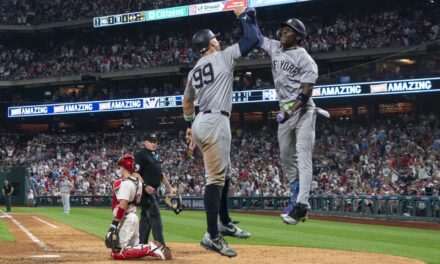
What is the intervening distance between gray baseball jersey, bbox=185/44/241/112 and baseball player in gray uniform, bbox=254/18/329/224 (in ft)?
1.27

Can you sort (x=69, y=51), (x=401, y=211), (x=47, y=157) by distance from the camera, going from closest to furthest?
(x=401, y=211) → (x=47, y=157) → (x=69, y=51)

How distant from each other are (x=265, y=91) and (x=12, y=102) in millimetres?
22114

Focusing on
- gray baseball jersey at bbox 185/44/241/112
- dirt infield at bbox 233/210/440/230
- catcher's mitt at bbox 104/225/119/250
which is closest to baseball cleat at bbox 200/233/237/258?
gray baseball jersey at bbox 185/44/241/112

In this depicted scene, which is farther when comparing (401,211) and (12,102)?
(12,102)

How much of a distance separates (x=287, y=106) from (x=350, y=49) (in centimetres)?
3112

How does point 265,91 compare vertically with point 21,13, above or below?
below

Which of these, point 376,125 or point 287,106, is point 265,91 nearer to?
point 376,125

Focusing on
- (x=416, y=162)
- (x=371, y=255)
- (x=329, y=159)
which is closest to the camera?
(x=371, y=255)

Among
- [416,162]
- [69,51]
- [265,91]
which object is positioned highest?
[69,51]

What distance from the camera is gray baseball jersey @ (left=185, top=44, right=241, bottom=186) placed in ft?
21.6

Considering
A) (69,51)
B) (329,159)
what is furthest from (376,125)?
(69,51)

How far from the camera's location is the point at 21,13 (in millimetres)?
49281

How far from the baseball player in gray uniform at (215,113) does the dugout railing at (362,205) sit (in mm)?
14435

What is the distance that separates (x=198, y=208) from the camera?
31781mm
